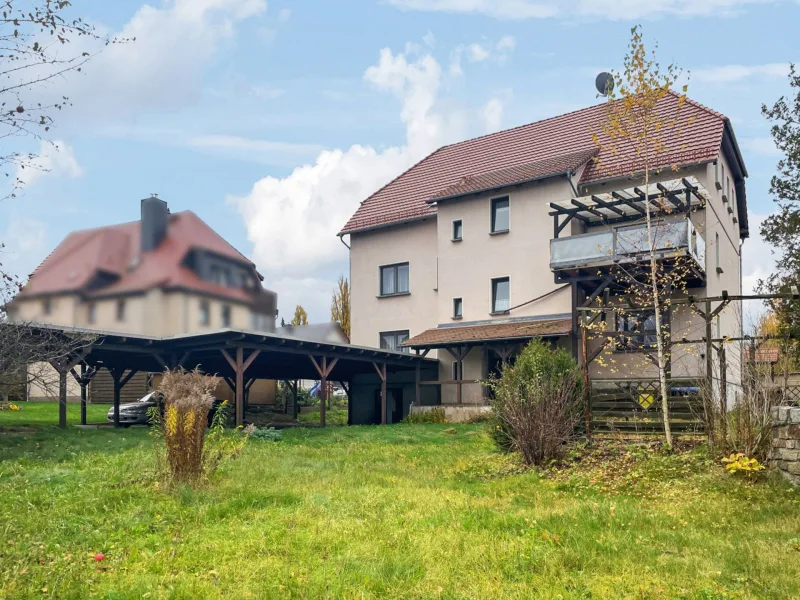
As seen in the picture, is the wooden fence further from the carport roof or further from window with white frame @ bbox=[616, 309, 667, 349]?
the carport roof

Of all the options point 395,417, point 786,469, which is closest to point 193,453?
point 786,469

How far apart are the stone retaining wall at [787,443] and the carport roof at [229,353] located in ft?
39.6

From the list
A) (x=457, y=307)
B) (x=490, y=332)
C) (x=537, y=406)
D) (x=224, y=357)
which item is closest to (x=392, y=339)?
(x=457, y=307)

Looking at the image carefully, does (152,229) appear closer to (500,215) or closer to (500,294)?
(500,294)

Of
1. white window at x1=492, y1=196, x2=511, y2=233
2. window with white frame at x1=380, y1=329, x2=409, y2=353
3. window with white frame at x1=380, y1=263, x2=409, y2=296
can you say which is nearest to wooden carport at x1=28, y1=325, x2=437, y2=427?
window with white frame at x1=380, y1=329, x2=409, y2=353

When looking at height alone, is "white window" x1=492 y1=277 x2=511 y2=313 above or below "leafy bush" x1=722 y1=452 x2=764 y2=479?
above

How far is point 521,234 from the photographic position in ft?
95.2

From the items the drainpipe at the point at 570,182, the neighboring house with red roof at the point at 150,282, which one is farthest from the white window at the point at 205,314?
the drainpipe at the point at 570,182

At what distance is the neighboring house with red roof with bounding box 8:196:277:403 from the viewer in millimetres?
8664

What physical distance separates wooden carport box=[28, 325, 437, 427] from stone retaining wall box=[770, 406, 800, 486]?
12.1m

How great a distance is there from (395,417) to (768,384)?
23.8 meters

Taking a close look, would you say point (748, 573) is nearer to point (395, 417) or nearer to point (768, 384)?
point (768, 384)

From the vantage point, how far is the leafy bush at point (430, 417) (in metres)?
27.4

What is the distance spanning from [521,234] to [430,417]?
7816mm
